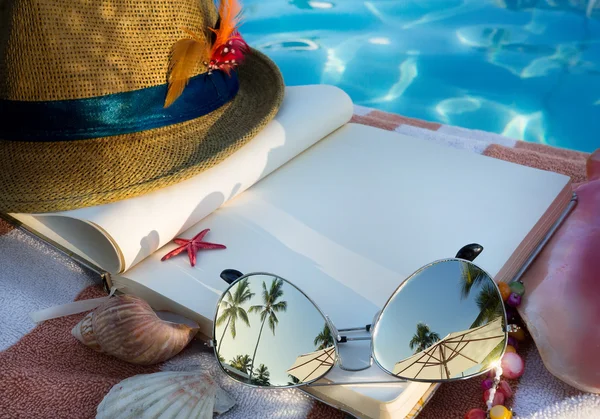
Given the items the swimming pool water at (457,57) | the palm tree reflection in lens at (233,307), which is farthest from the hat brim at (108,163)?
the swimming pool water at (457,57)

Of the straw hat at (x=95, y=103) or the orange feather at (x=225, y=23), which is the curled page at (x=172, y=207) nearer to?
the straw hat at (x=95, y=103)

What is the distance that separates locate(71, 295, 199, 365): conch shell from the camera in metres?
0.83

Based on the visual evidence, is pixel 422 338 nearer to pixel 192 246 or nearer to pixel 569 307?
pixel 569 307

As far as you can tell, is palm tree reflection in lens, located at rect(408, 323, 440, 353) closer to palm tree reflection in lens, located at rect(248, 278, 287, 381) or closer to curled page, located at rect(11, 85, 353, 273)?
palm tree reflection in lens, located at rect(248, 278, 287, 381)

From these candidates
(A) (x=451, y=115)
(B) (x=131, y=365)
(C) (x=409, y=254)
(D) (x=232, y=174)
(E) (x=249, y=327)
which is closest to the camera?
(E) (x=249, y=327)

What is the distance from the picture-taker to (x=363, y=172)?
4.08ft

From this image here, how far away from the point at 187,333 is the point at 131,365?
0.37 ft

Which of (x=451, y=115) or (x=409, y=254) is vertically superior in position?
(x=409, y=254)

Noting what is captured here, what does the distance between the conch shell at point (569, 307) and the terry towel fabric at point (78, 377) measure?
0.16 ft

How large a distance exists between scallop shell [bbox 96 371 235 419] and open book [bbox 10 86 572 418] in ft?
0.34

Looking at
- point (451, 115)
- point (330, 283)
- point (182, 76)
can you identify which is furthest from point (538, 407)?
point (451, 115)

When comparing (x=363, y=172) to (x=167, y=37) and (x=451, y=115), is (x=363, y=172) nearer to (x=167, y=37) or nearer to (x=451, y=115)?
(x=167, y=37)

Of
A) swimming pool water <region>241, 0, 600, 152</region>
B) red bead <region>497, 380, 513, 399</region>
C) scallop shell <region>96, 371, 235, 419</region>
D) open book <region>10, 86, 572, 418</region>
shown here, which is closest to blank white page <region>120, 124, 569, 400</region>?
open book <region>10, 86, 572, 418</region>

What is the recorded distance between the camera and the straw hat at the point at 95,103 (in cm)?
98
